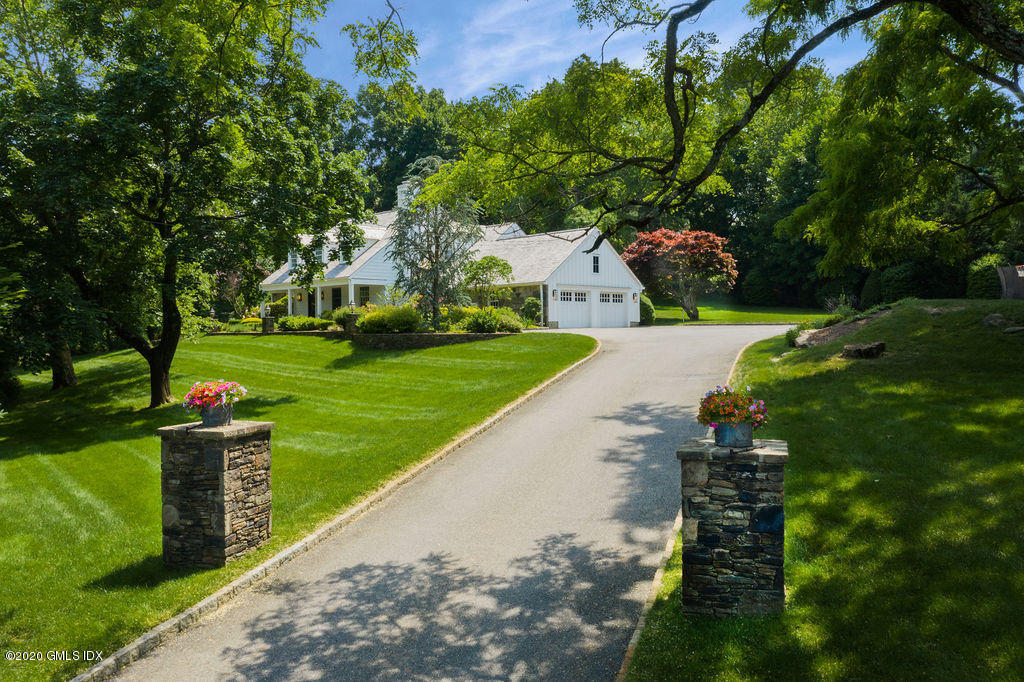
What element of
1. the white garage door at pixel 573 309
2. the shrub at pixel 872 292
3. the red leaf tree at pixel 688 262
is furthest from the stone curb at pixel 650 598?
the red leaf tree at pixel 688 262

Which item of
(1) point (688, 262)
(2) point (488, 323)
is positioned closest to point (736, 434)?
Result: (2) point (488, 323)

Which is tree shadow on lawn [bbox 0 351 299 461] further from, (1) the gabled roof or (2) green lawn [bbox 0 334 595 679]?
(1) the gabled roof

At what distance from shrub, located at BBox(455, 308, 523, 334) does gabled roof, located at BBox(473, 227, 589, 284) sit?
6.18 metres

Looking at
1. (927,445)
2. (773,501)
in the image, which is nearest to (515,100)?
(773,501)

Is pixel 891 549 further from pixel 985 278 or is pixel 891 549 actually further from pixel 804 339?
pixel 985 278

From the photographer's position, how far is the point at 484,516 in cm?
861

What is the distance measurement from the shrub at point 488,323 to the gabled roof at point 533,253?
20.3ft

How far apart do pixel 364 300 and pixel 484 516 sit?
2913 centimetres

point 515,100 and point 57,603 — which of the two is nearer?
point 57,603

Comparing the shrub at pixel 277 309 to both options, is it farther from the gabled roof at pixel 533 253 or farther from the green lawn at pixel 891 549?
the green lawn at pixel 891 549

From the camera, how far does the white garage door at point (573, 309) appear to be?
3320 centimetres

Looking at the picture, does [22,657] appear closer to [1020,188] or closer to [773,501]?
[773,501]

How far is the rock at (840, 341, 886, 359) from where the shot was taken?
13875 millimetres

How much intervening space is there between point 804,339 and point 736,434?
45.1ft
